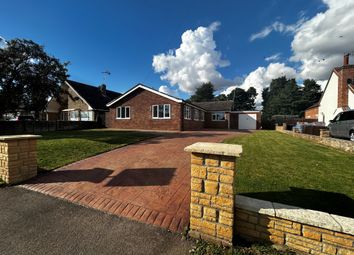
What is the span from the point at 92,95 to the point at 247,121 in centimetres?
2442

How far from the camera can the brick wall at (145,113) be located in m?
17.6

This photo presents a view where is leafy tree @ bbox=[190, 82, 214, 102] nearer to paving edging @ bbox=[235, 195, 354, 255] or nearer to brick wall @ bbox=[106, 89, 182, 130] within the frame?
brick wall @ bbox=[106, 89, 182, 130]

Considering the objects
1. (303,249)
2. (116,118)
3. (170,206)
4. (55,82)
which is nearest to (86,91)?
(55,82)

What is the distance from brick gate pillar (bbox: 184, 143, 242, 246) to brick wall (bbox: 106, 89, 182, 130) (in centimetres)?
1497

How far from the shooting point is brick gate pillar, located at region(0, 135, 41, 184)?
4.26 m

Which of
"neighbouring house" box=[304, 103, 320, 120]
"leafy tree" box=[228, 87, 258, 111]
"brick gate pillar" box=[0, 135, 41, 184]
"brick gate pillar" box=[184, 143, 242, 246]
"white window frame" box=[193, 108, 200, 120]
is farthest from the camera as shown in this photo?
"leafy tree" box=[228, 87, 258, 111]

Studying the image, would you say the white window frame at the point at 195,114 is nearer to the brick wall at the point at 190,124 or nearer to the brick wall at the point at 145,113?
the brick wall at the point at 190,124

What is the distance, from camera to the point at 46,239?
2.43m

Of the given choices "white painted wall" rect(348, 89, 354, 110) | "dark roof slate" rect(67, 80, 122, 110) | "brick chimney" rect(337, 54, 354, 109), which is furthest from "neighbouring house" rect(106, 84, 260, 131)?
"white painted wall" rect(348, 89, 354, 110)

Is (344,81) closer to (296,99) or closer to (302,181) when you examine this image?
(302,181)

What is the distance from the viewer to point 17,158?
4410 mm

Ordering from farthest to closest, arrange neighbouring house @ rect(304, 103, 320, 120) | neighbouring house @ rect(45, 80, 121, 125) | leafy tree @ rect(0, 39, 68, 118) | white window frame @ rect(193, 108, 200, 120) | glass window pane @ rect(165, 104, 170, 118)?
neighbouring house @ rect(304, 103, 320, 120)
neighbouring house @ rect(45, 80, 121, 125)
white window frame @ rect(193, 108, 200, 120)
glass window pane @ rect(165, 104, 170, 118)
leafy tree @ rect(0, 39, 68, 118)

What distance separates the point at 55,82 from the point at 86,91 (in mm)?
6762

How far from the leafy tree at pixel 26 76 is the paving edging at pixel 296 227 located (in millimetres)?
21805
